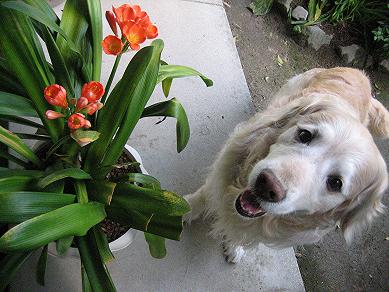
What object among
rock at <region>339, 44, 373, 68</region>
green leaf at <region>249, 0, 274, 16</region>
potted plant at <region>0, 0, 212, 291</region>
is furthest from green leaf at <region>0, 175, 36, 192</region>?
rock at <region>339, 44, 373, 68</region>

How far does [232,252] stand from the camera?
2.06 meters

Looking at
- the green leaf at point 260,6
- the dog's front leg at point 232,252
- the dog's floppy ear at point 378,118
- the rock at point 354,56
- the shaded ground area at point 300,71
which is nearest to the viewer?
the dog's front leg at point 232,252

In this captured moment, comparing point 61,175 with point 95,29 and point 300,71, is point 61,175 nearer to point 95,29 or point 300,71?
point 95,29

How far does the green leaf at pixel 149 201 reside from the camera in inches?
46.4

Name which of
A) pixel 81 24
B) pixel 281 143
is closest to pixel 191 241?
pixel 281 143

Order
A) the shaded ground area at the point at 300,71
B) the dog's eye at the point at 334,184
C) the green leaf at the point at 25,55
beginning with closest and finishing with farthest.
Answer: the green leaf at the point at 25,55 < the dog's eye at the point at 334,184 < the shaded ground area at the point at 300,71

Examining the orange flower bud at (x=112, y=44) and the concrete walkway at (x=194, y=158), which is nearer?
the orange flower bud at (x=112, y=44)

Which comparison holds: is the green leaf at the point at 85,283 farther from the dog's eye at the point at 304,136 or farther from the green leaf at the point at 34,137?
the dog's eye at the point at 304,136

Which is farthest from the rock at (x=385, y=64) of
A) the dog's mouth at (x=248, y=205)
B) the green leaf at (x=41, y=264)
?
the green leaf at (x=41, y=264)

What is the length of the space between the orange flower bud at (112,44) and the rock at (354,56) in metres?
2.74

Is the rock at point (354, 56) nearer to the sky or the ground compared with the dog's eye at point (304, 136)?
nearer to the ground

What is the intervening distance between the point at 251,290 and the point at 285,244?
41 cm

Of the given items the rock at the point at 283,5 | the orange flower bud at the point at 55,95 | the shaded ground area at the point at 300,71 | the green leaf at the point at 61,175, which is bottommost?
the shaded ground area at the point at 300,71

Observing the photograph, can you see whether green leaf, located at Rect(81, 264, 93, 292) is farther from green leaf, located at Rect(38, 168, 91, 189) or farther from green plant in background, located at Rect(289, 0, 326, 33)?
green plant in background, located at Rect(289, 0, 326, 33)
